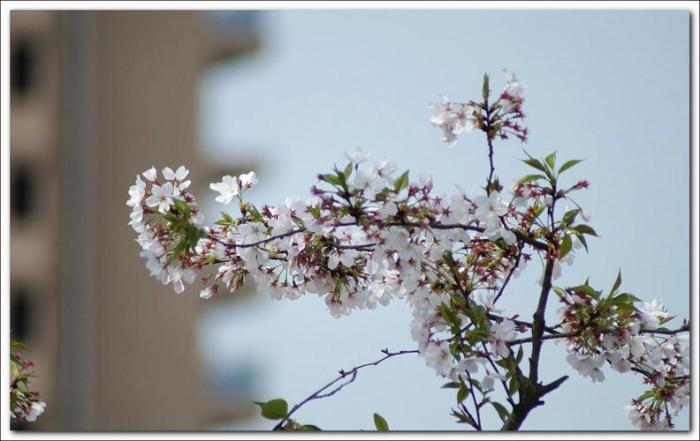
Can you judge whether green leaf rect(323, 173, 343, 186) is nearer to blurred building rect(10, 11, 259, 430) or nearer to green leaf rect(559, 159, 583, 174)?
green leaf rect(559, 159, 583, 174)

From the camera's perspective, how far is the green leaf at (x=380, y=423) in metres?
1.33

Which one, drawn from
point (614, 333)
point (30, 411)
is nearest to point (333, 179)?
point (614, 333)

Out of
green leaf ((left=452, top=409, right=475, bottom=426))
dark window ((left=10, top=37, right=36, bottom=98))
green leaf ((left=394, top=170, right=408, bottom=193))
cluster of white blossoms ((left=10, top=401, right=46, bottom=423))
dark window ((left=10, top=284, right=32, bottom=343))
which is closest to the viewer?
green leaf ((left=394, top=170, right=408, bottom=193))

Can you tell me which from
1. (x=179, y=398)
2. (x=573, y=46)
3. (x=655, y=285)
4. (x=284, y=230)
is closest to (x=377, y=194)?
(x=284, y=230)

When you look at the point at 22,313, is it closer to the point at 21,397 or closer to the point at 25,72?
the point at 25,72

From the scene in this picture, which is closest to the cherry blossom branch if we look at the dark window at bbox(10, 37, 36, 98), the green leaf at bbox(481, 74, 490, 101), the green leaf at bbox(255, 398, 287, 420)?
the green leaf at bbox(255, 398, 287, 420)

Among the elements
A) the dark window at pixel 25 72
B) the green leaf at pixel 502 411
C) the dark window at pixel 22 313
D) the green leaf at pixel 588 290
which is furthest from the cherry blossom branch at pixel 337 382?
the dark window at pixel 25 72

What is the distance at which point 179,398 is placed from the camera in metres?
5.21

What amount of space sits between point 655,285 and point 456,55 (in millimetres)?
603

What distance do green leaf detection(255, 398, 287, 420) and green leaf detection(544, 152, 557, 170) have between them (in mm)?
475

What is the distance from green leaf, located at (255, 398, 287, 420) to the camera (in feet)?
3.96

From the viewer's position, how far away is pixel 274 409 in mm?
1213

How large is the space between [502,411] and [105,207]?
15.0 feet

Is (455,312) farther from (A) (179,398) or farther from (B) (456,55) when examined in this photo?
(A) (179,398)
